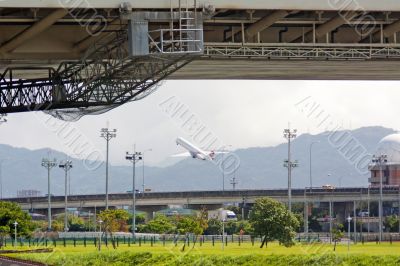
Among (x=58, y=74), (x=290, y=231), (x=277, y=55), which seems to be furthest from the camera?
(x=290, y=231)

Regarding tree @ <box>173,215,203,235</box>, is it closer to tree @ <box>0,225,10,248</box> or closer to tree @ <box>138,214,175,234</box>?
tree @ <box>138,214,175,234</box>

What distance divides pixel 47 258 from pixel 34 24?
22.9m

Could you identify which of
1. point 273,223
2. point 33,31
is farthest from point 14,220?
point 33,31

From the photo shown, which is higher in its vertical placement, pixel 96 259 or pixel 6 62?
pixel 6 62

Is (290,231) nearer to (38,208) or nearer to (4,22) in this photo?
→ (4,22)

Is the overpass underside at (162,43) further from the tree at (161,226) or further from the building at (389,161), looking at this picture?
the building at (389,161)

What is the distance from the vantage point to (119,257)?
1737 inches

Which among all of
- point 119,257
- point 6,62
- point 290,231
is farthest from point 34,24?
point 290,231

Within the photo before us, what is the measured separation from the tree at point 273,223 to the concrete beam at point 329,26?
52.2 meters

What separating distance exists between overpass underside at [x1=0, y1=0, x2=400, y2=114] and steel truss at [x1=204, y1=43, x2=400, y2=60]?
20 millimetres

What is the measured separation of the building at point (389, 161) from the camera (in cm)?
17175

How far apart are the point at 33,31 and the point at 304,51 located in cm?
542

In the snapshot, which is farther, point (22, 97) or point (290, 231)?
point (290, 231)

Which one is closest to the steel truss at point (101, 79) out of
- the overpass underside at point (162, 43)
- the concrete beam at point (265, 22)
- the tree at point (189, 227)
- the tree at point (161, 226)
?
the overpass underside at point (162, 43)
